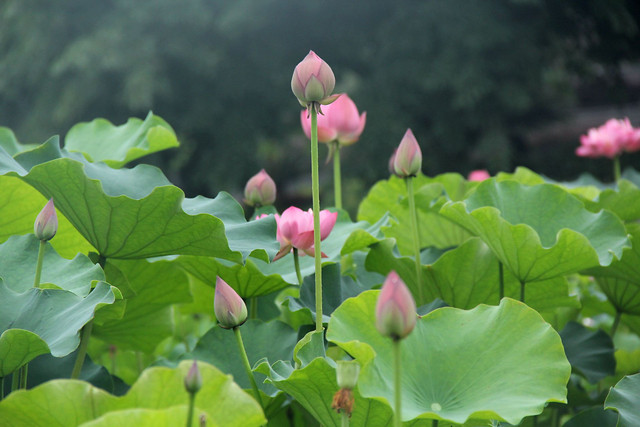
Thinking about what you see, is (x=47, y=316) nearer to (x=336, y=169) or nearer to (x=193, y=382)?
(x=193, y=382)

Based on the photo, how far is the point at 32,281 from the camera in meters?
0.53

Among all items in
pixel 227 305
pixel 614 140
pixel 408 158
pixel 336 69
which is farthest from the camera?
pixel 336 69

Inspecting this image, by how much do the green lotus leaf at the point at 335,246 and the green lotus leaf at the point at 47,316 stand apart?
212mm

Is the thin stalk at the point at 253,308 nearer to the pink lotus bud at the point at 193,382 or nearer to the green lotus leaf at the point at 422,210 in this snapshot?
the green lotus leaf at the point at 422,210

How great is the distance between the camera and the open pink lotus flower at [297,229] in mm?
577

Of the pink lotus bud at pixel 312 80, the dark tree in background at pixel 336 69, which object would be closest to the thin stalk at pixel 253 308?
the pink lotus bud at pixel 312 80

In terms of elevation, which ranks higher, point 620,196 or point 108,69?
point 620,196

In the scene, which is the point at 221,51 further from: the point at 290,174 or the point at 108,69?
the point at 290,174

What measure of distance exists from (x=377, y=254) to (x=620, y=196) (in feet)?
1.37

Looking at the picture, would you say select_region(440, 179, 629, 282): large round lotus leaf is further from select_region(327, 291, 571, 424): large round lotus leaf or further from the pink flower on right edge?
the pink flower on right edge

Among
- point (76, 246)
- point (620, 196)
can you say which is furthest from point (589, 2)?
point (76, 246)

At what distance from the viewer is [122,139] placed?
88cm

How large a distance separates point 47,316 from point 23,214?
19cm

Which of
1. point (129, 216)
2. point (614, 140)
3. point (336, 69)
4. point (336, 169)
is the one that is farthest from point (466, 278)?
point (336, 69)
